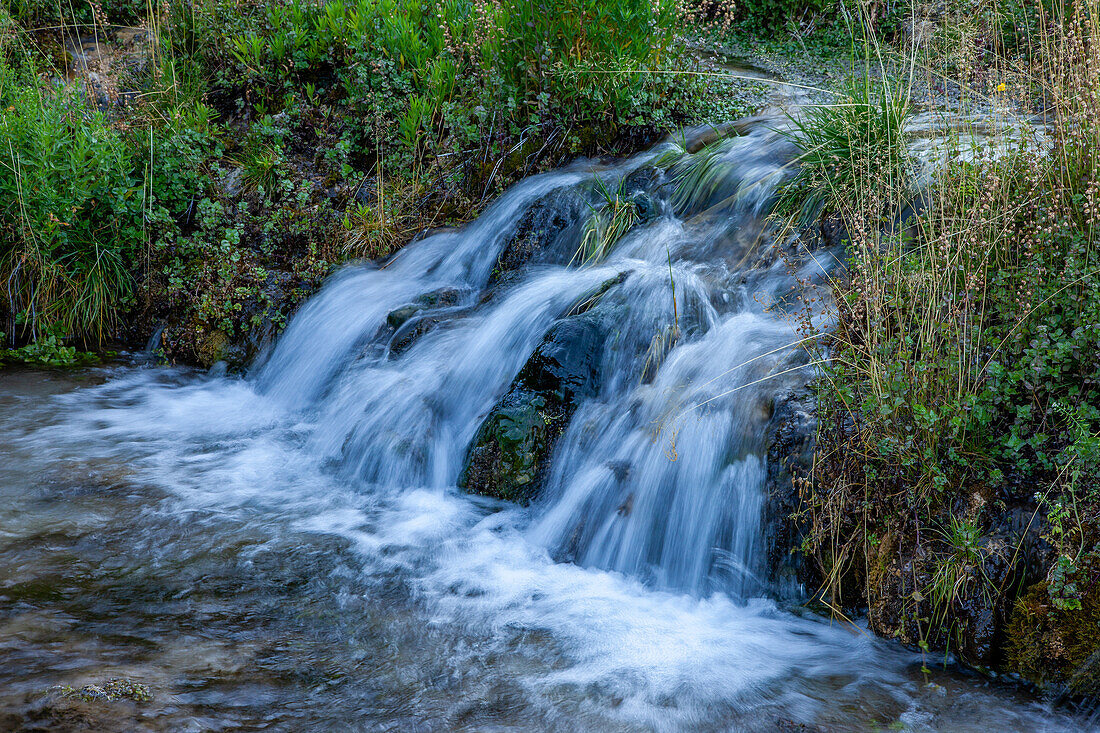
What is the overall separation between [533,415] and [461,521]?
63 centimetres

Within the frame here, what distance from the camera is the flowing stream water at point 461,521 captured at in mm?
2682

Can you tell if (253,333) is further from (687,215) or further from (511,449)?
(687,215)

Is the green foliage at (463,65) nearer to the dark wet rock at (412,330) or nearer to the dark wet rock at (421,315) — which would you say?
the dark wet rock at (421,315)

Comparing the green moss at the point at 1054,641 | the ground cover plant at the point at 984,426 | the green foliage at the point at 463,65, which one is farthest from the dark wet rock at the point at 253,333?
the green moss at the point at 1054,641

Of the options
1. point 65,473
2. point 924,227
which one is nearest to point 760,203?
point 924,227

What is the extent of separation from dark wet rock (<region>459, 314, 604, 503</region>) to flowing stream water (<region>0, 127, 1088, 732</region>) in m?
0.08

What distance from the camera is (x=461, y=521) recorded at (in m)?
3.90

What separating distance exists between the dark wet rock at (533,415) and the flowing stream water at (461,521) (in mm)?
76

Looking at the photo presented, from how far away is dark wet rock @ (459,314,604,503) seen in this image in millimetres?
4008

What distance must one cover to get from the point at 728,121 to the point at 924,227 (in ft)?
11.0

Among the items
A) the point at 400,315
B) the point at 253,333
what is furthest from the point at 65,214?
the point at 400,315

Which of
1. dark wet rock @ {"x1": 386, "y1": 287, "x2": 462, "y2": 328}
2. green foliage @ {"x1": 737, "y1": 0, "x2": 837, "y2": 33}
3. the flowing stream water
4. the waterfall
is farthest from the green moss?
green foliage @ {"x1": 737, "y1": 0, "x2": 837, "y2": 33}

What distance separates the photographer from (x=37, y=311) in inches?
226

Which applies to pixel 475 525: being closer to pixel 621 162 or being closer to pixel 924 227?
pixel 924 227
